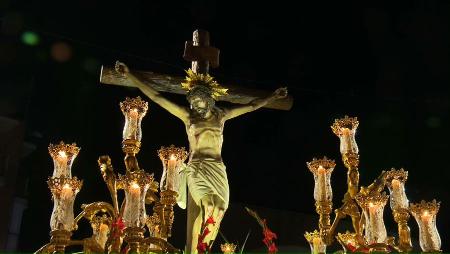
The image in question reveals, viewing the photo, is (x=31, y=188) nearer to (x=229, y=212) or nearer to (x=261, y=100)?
(x=229, y=212)

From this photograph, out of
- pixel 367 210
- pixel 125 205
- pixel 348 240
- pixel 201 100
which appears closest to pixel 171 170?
pixel 201 100

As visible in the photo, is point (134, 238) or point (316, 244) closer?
point (134, 238)

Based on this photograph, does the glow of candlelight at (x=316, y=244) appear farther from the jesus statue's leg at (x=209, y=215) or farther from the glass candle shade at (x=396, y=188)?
the jesus statue's leg at (x=209, y=215)

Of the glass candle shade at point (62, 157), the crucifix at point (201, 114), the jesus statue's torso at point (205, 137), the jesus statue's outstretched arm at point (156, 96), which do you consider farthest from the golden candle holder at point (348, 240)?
the glass candle shade at point (62, 157)

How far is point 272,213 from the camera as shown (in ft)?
46.4

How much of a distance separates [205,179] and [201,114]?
2.78ft

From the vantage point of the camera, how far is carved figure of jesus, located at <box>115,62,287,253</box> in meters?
6.62

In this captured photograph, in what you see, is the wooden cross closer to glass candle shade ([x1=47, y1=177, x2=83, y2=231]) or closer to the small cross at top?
the small cross at top

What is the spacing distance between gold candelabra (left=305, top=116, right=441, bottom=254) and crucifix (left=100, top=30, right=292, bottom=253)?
1.02m

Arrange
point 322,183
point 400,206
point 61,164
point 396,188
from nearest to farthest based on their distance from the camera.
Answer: point 61,164 → point 400,206 → point 396,188 → point 322,183

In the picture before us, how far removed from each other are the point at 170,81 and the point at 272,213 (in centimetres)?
691

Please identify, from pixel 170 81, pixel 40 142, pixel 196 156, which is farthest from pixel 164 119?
pixel 196 156

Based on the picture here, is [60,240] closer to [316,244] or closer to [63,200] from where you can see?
[63,200]

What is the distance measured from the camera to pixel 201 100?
7.15m
